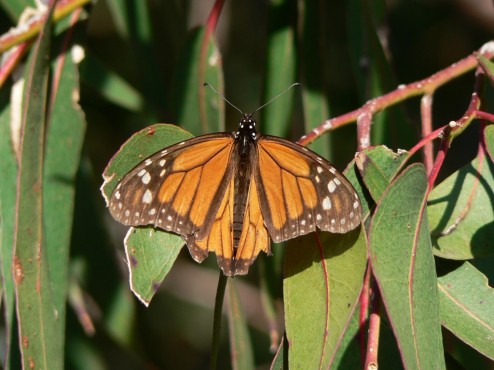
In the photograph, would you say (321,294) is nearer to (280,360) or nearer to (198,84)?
(280,360)

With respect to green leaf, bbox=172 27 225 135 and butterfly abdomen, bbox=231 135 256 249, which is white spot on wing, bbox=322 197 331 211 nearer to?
butterfly abdomen, bbox=231 135 256 249

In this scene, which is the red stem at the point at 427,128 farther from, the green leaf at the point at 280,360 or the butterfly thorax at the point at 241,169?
the green leaf at the point at 280,360

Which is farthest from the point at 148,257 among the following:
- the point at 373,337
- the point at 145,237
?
the point at 373,337

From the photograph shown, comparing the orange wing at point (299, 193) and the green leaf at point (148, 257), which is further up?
the orange wing at point (299, 193)

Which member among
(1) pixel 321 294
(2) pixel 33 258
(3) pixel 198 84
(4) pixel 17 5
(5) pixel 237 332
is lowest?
(5) pixel 237 332

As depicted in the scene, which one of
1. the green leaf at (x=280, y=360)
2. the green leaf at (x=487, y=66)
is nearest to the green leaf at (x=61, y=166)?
the green leaf at (x=280, y=360)

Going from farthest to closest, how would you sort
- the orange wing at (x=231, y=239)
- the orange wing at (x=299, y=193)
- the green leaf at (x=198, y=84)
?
the green leaf at (x=198, y=84) → the orange wing at (x=231, y=239) → the orange wing at (x=299, y=193)

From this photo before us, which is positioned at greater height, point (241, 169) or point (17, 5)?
point (17, 5)

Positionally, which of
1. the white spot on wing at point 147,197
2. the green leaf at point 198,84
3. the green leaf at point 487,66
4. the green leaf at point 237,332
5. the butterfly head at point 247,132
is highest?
the green leaf at point 198,84
